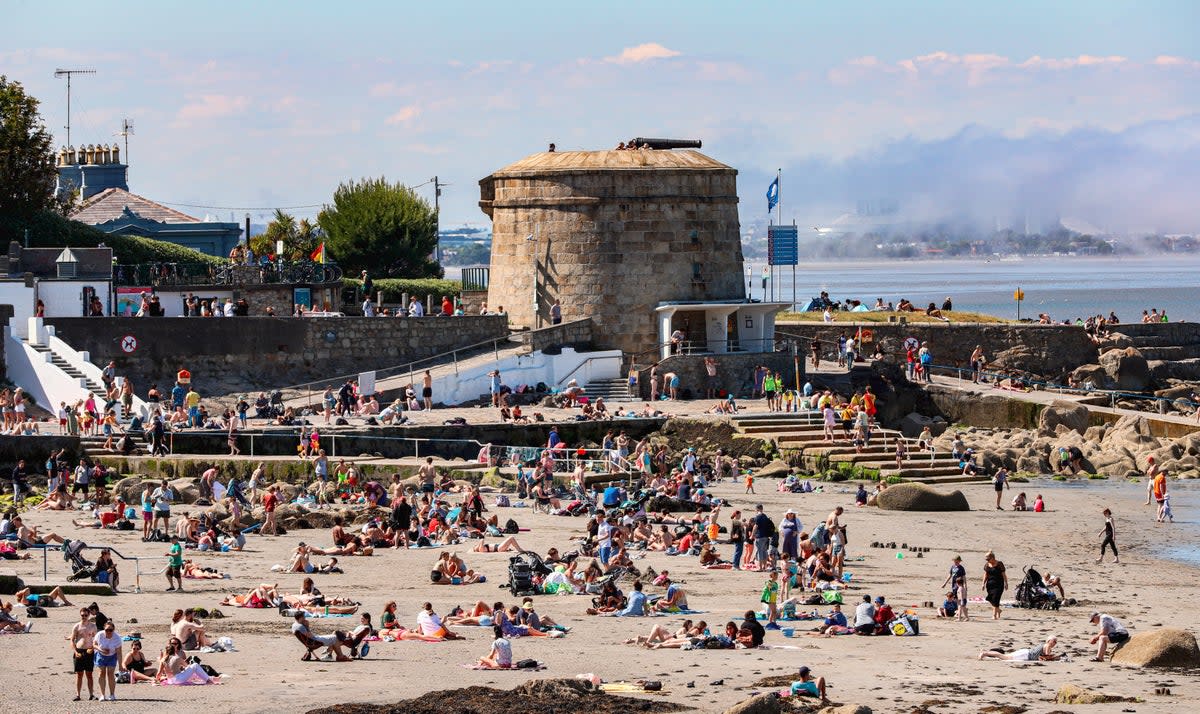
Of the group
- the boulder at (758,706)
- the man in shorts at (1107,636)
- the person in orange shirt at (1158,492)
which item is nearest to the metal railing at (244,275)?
the person in orange shirt at (1158,492)

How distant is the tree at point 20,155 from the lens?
2079 inches

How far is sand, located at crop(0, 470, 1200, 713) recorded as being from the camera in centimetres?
1873

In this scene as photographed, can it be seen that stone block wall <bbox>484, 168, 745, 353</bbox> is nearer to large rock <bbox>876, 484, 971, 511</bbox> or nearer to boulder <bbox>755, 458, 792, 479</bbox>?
boulder <bbox>755, 458, 792, 479</bbox>

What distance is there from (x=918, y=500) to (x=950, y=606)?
1089cm

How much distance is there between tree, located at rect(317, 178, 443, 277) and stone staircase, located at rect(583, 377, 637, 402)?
2474cm

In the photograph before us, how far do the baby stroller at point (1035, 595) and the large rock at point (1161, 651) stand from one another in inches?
143

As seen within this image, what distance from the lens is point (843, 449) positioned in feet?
128

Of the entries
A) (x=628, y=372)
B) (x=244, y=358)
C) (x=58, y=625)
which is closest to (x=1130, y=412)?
(x=628, y=372)

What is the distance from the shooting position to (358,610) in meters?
23.4

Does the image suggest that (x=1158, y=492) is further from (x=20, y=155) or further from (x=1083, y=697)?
(x=20, y=155)

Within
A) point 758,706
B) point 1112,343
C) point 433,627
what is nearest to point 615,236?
point 1112,343

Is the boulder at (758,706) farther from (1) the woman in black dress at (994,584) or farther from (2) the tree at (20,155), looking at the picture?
(2) the tree at (20,155)

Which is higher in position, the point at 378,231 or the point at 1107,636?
the point at 378,231

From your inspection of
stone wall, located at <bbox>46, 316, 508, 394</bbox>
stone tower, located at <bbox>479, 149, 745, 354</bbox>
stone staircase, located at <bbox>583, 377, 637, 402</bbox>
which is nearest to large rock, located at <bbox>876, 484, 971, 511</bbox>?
stone staircase, located at <bbox>583, 377, 637, 402</bbox>
